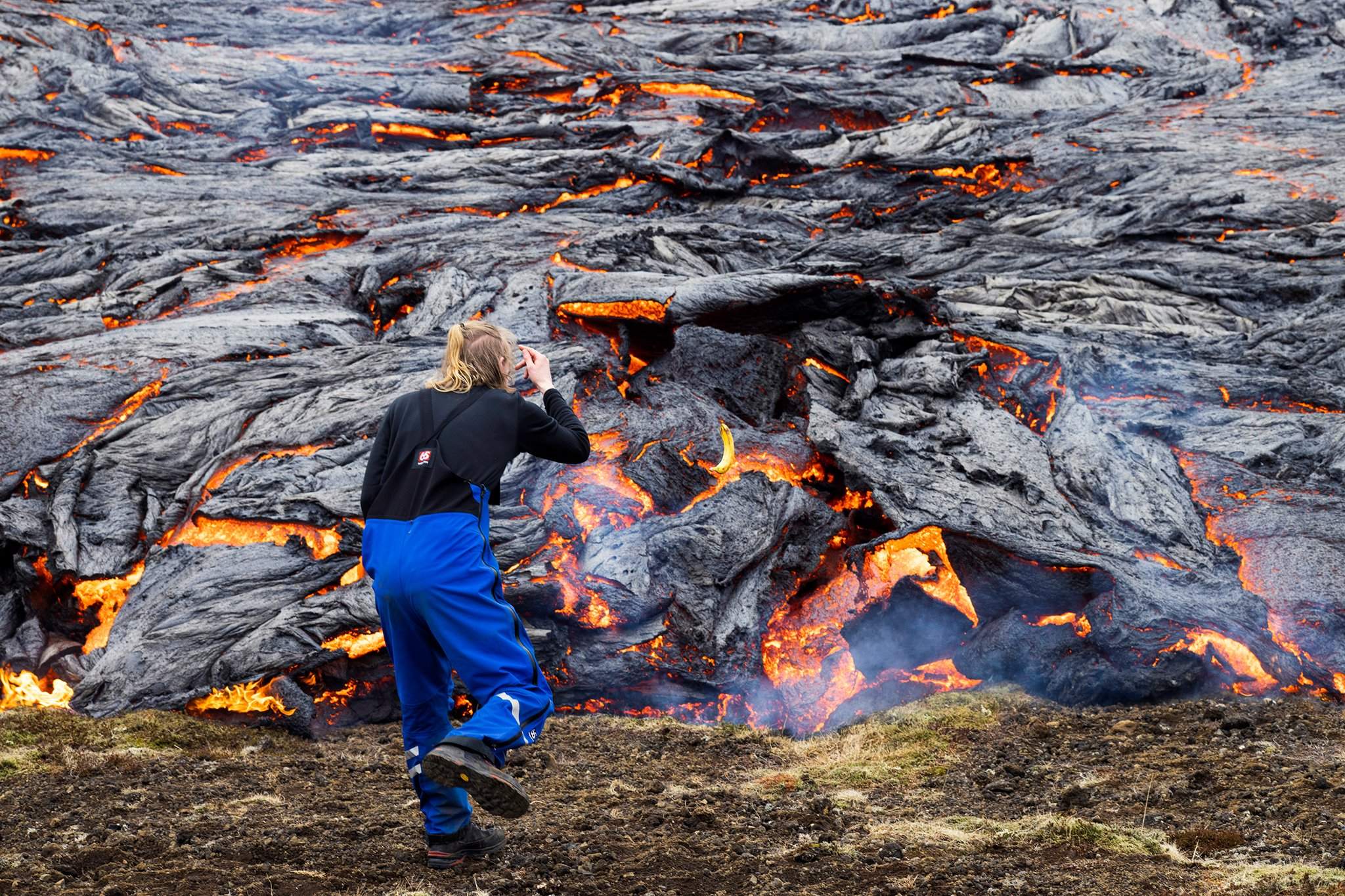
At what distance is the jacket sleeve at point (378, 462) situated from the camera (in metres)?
6.19

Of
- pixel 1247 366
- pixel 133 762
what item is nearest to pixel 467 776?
pixel 133 762

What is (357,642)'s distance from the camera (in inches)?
430

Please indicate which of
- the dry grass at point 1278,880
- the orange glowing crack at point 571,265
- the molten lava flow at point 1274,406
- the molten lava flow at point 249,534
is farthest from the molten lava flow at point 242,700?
the molten lava flow at point 1274,406

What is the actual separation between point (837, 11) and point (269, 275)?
22109mm

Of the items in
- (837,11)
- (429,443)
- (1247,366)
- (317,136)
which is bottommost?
(1247,366)

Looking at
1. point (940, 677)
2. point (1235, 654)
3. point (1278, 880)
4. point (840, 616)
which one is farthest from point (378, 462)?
point (1235, 654)

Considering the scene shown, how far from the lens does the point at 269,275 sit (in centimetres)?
1791

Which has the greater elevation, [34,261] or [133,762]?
[34,261]

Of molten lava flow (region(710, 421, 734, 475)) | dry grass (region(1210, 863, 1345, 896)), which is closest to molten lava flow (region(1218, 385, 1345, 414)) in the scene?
molten lava flow (region(710, 421, 734, 475))

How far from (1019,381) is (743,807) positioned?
9.82 metres

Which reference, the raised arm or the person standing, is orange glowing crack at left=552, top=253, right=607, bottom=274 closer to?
the raised arm

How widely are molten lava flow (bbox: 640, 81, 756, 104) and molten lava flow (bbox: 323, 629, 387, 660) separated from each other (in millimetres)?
20756

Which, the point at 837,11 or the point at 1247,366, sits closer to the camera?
the point at 1247,366

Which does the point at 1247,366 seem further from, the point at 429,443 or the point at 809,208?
the point at 429,443
